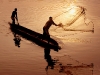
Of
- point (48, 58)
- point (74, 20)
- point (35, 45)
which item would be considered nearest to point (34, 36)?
point (35, 45)

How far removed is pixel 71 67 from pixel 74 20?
414 millimetres

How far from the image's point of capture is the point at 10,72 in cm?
164

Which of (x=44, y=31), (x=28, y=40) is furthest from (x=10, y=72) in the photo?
(x=44, y=31)

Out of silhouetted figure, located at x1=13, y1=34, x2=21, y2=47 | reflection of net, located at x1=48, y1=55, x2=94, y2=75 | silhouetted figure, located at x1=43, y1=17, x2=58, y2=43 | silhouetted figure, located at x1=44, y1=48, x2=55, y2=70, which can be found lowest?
reflection of net, located at x1=48, y1=55, x2=94, y2=75

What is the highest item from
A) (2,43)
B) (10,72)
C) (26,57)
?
(2,43)

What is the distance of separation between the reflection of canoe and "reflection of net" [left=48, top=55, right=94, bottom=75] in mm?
130

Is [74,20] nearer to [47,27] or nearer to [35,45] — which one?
[47,27]

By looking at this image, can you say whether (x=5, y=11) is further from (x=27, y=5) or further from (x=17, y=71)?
(x=17, y=71)

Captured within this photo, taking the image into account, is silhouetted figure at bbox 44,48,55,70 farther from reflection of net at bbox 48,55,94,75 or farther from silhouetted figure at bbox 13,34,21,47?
silhouetted figure at bbox 13,34,21,47

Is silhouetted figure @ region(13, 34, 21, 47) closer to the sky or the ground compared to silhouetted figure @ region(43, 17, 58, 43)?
closer to the ground

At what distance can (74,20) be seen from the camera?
1.55 metres

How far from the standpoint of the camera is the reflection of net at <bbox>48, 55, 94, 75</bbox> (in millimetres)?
1620

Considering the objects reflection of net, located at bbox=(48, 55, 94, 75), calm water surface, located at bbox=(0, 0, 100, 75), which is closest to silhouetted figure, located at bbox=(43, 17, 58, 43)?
calm water surface, located at bbox=(0, 0, 100, 75)

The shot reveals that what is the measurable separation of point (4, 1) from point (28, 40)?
38 centimetres
